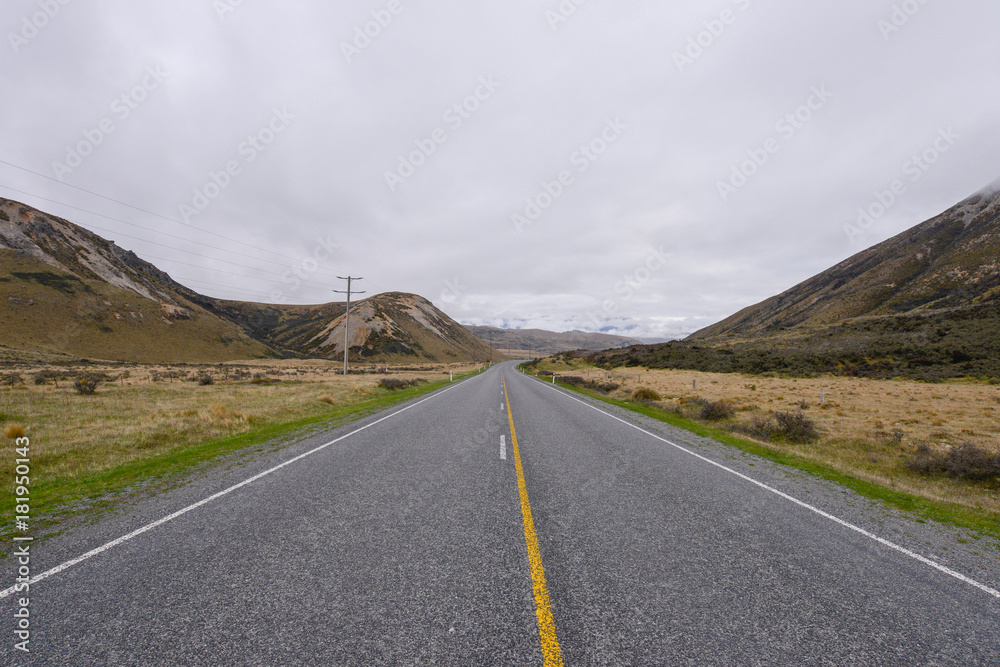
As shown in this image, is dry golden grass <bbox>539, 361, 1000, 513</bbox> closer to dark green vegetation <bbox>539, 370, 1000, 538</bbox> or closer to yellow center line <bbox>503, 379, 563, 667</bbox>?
dark green vegetation <bbox>539, 370, 1000, 538</bbox>

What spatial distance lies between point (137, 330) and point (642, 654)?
9606 cm

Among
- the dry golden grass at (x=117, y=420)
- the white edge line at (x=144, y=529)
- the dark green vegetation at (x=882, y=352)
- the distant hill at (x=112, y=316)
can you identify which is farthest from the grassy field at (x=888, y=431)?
the distant hill at (x=112, y=316)

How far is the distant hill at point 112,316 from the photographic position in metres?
61.4

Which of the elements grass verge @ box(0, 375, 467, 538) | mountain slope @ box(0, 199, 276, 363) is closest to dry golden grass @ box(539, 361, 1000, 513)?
grass verge @ box(0, 375, 467, 538)

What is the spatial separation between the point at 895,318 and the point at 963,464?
205ft

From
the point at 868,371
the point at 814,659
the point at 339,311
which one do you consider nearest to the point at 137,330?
the point at 339,311

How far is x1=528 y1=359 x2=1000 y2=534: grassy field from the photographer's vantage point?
7835 mm

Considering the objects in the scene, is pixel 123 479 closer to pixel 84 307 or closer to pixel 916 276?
pixel 84 307

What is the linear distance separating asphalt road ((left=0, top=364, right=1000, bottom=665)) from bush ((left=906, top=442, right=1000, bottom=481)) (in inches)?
210

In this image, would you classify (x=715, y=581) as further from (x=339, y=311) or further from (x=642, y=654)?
(x=339, y=311)

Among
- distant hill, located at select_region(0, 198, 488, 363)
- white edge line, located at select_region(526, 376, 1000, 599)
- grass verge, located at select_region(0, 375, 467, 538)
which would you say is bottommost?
white edge line, located at select_region(526, 376, 1000, 599)

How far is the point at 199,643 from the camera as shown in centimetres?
277

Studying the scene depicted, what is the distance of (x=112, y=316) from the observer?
6938 centimetres

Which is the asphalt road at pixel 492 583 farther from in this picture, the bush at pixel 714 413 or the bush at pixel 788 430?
the bush at pixel 714 413
